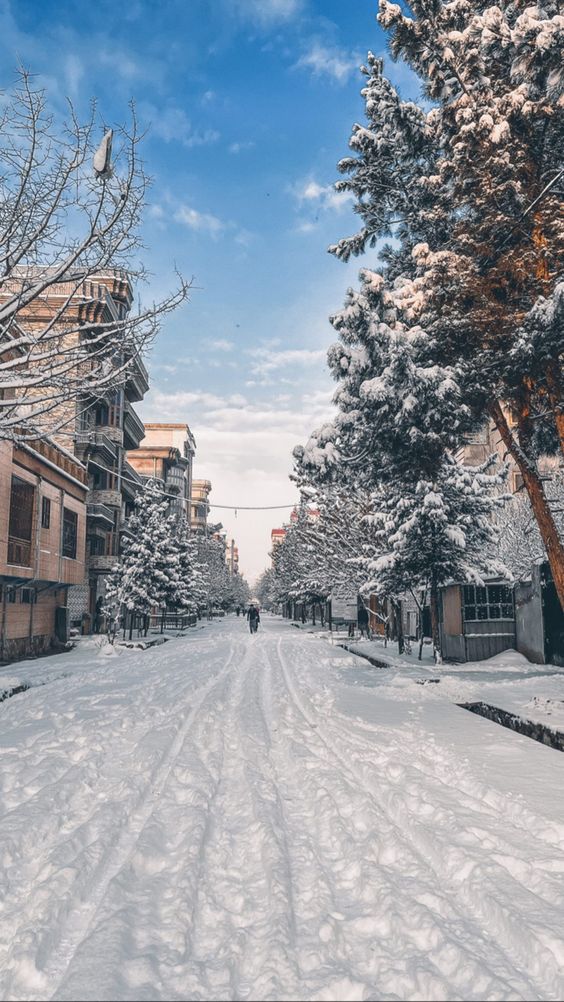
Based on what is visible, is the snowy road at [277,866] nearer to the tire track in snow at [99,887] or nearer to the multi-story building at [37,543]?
the tire track in snow at [99,887]

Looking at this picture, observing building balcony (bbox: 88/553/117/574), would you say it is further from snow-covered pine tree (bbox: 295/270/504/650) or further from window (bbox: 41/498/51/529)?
snow-covered pine tree (bbox: 295/270/504/650)

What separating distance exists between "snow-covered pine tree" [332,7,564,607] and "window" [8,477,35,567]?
16.0m

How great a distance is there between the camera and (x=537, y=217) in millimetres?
10625

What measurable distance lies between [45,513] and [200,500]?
95.2 metres

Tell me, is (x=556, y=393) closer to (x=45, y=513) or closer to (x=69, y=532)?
(x=45, y=513)

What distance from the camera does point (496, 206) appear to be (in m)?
10.7

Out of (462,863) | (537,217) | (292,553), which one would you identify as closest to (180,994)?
(462,863)

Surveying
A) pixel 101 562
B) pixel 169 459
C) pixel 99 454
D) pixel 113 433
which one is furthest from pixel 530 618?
pixel 169 459

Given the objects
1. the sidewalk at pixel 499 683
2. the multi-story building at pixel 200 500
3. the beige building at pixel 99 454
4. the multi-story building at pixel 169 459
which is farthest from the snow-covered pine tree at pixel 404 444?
the multi-story building at pixel 200 500

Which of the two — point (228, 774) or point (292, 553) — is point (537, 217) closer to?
point (228, 774)

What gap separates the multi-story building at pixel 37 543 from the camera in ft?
71.0

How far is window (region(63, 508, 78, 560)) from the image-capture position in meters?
28.5

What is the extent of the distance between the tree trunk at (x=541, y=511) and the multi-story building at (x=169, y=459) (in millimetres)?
45261

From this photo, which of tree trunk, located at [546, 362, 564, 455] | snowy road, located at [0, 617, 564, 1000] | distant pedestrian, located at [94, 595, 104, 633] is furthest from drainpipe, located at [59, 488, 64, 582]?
tree trunk, located at [546, 362, 564, 455]
